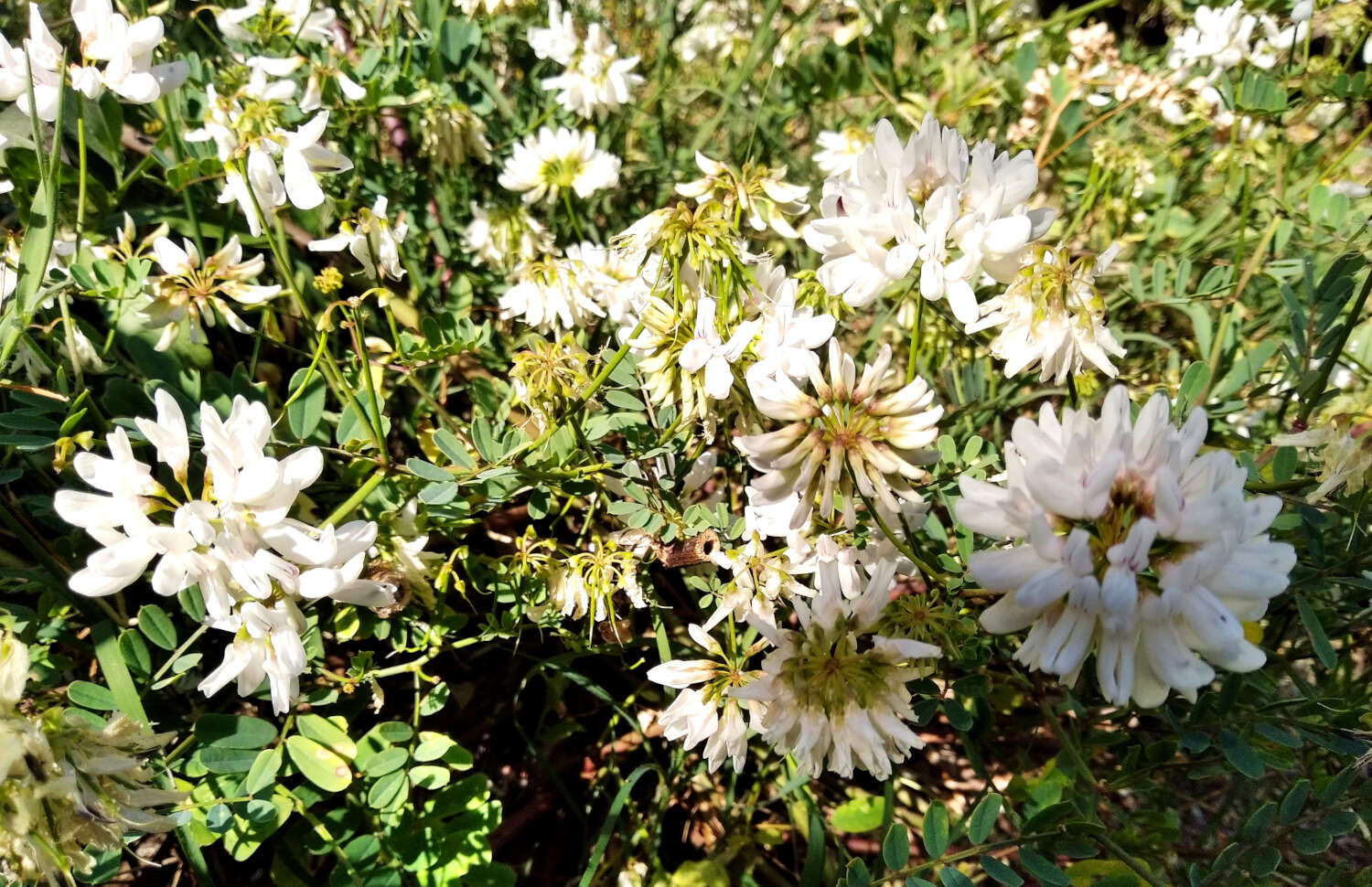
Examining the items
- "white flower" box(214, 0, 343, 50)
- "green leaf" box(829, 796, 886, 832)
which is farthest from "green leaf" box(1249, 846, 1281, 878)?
"white flower" box(214, 0, 343, 50)

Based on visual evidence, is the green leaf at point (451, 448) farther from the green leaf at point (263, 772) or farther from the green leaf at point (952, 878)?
the green leaf at point (952, 878)

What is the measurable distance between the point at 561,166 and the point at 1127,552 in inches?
42.5

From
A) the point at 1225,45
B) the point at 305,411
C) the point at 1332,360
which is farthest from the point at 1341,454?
the point at 1225,45

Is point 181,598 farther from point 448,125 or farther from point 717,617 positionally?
point 448,125

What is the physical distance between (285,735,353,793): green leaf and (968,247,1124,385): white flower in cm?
88

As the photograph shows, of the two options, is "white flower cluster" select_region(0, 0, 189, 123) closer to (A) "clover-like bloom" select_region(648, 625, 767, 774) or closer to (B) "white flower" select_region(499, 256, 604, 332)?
(B) "white flower" select_region(499, 256, 604, 332)

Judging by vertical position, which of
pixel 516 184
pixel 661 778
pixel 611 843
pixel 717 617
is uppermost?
pixel 516 184

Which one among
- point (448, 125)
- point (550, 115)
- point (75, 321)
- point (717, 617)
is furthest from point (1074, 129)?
point (75, 321)

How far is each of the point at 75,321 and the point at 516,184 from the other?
66cm

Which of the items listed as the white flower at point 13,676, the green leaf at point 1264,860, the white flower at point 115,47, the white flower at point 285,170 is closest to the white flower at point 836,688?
the green leaf at point 1264,860

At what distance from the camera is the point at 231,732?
1.03 m

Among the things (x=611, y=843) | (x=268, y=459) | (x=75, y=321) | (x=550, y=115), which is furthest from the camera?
(x=550, y=115)

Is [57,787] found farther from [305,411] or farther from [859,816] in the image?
[859,816]

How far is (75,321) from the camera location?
1.09 m
